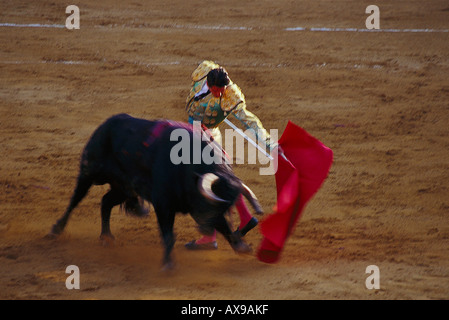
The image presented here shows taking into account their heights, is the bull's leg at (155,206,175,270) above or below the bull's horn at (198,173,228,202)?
below

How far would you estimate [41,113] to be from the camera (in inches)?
313

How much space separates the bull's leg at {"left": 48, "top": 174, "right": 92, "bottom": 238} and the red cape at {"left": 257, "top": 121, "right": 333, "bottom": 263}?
1.43 m

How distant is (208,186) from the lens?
4488 millimetres

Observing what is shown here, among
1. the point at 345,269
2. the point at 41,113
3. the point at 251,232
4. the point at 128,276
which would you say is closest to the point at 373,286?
the point at 345,269

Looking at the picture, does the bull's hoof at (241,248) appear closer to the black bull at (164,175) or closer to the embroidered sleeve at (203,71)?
the black bull at (164,175)

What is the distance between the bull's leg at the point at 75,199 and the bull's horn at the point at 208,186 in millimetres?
1142

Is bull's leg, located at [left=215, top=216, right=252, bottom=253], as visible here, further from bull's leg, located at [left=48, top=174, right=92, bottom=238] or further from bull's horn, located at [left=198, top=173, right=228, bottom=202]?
bull's leg, located at [left=48, top=174, right=92, bottom=238]

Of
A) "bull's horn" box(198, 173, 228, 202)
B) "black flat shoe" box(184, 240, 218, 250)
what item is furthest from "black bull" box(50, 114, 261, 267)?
"black flat shoe" box(184, 240, 218, 250)

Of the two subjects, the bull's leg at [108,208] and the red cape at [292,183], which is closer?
the red cape at [292,183]

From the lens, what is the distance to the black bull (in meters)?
4.61

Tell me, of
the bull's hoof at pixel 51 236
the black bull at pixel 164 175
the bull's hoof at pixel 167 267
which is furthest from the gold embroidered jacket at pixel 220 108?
the bull's hoof at pixel 51 236

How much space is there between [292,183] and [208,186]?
61cm

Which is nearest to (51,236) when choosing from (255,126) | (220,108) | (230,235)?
(230,235)

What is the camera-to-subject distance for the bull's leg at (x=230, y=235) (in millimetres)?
4715
